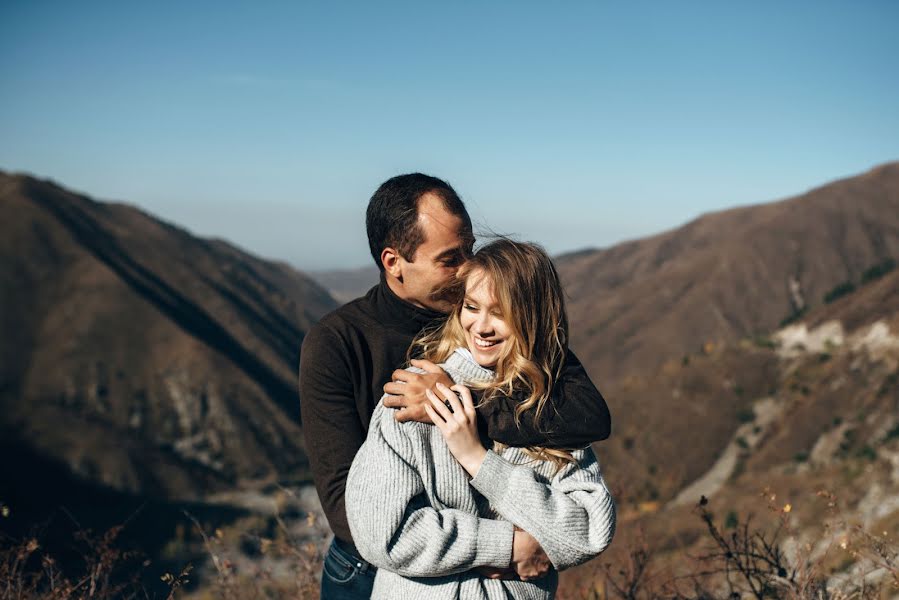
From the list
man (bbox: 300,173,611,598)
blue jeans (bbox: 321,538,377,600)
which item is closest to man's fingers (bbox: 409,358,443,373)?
man (bbox: 300,173,611,598)

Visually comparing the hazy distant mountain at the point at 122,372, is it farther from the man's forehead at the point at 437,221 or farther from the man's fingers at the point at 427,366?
the man's fingers at the point at 427,366

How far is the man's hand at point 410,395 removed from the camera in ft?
8.32

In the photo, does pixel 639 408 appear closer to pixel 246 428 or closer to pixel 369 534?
pixel 246 428

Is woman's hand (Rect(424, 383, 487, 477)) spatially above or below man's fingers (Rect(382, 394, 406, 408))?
below

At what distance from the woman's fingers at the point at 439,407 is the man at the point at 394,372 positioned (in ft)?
0.12

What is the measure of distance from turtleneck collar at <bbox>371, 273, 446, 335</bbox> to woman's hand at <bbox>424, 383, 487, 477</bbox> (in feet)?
2.53

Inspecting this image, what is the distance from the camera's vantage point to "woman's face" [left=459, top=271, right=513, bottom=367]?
2.77 metres

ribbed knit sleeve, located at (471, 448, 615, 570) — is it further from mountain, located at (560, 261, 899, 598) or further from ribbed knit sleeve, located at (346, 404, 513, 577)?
mountain, located at (560, 261, 899, 598)

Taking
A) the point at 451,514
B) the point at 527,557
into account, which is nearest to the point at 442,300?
the point at 451,514

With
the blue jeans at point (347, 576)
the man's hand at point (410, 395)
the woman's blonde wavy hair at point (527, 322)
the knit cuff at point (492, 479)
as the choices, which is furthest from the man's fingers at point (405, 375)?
the blue jeans at point (347, 576)

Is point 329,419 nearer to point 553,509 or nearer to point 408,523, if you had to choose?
point 408,523

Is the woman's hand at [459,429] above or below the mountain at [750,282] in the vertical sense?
above

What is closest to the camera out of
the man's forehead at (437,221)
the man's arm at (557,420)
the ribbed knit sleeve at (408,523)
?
the ribbed knit sleeve at (408,523)

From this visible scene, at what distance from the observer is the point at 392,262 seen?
3.26 metres
